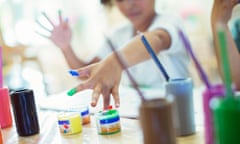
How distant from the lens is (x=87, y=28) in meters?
3.29

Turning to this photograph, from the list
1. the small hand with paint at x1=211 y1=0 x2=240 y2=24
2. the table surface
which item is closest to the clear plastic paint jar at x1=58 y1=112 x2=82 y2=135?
the table surface

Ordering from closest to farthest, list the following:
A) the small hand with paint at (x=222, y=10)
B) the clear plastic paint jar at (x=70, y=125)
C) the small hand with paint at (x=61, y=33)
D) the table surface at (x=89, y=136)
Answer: the table surface at (x=89, y=136), the clear plastic paint jar at (x=70, y=125), the small hand with paint at (x=222, y=10), the small hand with paint at (x=61, y=33)

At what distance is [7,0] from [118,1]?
1659mm

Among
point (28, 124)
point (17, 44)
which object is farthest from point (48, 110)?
point (17, 44)

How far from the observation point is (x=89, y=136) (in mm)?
827

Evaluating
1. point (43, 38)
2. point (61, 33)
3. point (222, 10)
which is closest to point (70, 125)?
point (222, 10)

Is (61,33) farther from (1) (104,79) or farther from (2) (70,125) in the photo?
(2) (70,125)

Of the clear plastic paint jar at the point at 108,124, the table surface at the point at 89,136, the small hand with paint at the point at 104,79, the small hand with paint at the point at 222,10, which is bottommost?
the table surface at the point at 89,136

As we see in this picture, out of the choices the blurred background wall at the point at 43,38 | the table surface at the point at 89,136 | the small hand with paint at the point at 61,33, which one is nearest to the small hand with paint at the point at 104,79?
the table surface at the point at 89,136

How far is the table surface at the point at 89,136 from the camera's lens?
74cm

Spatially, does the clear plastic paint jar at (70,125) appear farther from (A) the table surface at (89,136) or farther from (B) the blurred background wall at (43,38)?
(B) the blurred background wall at (43,38)

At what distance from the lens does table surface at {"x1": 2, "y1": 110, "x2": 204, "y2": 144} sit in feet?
2.43

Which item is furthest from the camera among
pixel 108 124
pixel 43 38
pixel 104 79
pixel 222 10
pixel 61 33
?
pixel 43 38

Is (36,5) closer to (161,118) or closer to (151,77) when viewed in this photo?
(151,77)
